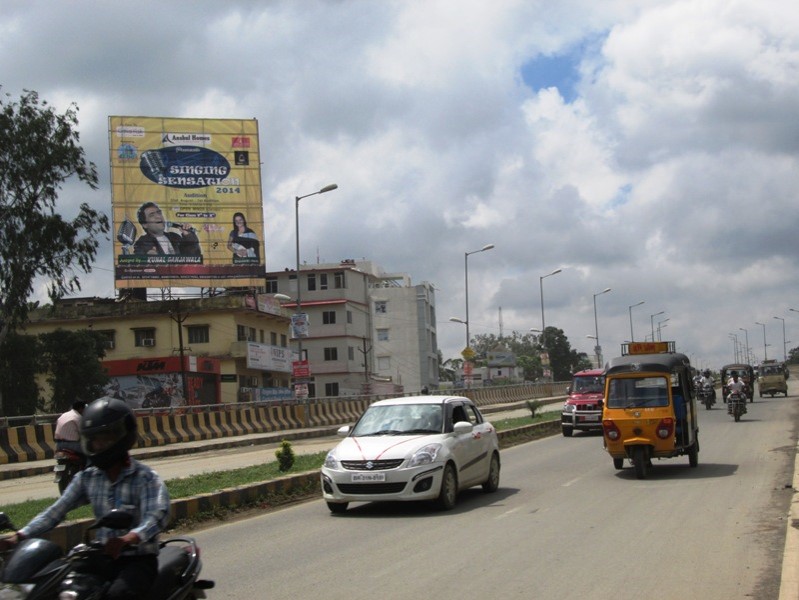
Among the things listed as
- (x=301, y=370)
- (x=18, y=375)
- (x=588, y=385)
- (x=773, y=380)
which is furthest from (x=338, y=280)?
(x=588, y=385)

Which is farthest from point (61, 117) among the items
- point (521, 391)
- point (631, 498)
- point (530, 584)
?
point (521, 391)

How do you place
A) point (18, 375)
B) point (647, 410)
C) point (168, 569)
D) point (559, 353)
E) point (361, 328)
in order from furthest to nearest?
point (559, 353), point (361, 328), point (18, 375), point (647, 410), point (168, 569)

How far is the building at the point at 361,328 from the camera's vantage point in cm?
8619

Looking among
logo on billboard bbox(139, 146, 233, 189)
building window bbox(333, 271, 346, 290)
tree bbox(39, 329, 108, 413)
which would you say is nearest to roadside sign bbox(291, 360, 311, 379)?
logo on billboard bbox(139, 146, 233, 189)

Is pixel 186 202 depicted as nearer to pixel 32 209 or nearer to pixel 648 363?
pixel 32 209

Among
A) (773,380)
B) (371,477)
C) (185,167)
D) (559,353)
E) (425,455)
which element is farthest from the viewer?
(559,353)

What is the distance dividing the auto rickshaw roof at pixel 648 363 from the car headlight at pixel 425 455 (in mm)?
5500

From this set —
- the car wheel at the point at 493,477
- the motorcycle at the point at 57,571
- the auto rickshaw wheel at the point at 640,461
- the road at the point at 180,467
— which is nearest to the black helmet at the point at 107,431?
the motorcycle at the point at 57,571

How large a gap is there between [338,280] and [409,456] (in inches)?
3005

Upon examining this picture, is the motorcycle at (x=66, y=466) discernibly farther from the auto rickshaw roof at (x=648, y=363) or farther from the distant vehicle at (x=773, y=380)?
the distant vehicle at (x=773, y=380)

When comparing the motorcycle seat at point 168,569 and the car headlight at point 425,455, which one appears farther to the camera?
the car headlight at point 425,455

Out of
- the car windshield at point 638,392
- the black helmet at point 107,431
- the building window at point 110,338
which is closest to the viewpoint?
the black helmet at point 107,431

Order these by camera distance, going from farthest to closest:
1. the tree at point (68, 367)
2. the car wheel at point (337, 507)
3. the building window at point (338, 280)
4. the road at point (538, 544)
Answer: the building window at point (338, 280), the tree at point (68, 367), the car wheel at point (337, 507), the road at point (538, 544)

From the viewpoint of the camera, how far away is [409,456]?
12039mm
